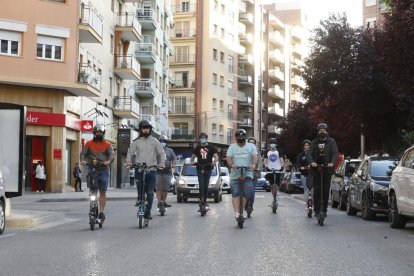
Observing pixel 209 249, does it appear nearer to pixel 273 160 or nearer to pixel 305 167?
pixel 305 167

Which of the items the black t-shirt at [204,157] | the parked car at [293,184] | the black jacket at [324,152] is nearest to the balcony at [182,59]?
the parked car at [293,184]

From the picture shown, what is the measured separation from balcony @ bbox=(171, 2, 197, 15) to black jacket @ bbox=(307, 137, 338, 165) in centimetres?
6452

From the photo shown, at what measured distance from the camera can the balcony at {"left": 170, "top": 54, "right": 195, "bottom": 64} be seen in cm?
7706

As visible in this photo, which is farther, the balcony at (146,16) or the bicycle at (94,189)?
the balcony at (146,16)

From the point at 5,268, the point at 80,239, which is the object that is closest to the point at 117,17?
the point at 80,239

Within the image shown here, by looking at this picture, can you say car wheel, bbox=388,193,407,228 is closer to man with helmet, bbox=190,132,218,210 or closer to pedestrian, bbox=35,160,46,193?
man with helmet, bbox=190,132,218,210

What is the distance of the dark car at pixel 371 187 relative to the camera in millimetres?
15609

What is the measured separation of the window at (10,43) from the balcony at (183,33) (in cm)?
4546

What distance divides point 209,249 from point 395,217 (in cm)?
530

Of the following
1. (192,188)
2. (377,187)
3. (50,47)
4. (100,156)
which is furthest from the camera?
(50,47)

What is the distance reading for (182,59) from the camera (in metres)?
77.6

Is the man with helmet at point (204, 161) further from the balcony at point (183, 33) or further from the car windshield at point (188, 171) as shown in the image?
the balcony at point (183, 33)

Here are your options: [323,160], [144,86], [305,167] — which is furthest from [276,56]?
[323,160]

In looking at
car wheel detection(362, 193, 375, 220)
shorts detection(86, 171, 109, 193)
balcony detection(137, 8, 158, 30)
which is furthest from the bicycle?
balcony detection(137, 8, 158, 30)
